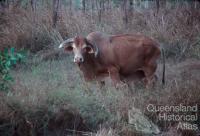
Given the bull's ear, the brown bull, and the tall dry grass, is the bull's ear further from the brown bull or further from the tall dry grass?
the tall dry grass

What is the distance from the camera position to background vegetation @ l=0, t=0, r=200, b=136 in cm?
869

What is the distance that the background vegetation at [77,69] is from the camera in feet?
28.5

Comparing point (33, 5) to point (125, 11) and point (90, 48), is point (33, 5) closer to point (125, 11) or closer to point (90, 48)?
point (125, 11)

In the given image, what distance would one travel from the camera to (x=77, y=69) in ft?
39.6

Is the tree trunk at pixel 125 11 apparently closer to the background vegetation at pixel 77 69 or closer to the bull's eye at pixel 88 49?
the background vegetation at pixel 77 69

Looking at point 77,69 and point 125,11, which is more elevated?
point 125,11

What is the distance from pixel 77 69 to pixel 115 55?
1.59 metres

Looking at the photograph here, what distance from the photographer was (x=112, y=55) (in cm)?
1071

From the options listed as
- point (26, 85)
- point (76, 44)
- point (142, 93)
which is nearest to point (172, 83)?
point (142, 93)

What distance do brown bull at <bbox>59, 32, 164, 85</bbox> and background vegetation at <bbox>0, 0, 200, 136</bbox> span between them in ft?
1.08

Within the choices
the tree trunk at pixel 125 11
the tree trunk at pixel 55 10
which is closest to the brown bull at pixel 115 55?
the tree trunk at pixel 55 10

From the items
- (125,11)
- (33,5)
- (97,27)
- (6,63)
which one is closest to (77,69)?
(97,27)

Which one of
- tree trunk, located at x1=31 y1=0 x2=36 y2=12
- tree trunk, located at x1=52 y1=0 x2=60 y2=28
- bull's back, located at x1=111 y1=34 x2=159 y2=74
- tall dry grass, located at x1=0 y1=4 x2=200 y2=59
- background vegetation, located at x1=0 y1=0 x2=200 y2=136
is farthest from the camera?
tree trunk, located at x1=31 y1=0 x2=36 y2=12

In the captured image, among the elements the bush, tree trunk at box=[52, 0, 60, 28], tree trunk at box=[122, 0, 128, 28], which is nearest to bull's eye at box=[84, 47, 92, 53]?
the bush
